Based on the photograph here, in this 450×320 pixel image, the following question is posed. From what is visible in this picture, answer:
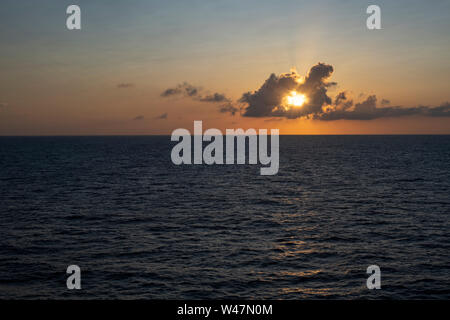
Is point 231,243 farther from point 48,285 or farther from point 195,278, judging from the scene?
point 48,285

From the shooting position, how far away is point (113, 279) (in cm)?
2486

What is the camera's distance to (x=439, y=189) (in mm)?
61438

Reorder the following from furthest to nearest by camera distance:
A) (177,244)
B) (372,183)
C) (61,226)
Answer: (372,183) < (61,226) < (177,244)

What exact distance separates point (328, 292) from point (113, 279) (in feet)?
45.3

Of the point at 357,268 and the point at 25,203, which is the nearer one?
the point at 357,268

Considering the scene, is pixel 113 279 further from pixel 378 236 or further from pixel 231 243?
pixel 378 236

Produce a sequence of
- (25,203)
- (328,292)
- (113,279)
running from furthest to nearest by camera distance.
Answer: (25,203) → (113,279) → (328,292)

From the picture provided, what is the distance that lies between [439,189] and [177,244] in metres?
→ 49.0
